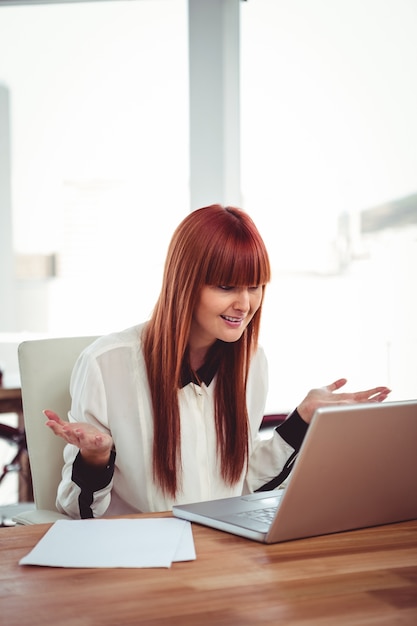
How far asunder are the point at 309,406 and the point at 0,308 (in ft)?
8.39

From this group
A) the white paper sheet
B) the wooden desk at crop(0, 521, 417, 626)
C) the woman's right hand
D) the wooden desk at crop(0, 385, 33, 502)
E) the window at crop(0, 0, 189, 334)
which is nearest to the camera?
the wooden desk at crop(0, 521, 417, 626)

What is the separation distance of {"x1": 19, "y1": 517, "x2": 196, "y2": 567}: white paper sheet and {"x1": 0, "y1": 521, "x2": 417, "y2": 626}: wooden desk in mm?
20

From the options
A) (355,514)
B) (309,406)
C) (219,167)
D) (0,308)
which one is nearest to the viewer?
(355,514)

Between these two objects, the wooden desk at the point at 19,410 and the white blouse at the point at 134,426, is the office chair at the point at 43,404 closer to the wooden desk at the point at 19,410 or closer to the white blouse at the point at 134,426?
the white blouse at the point at 134,426

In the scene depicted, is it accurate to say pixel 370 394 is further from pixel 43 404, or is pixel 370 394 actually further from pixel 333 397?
pixel 43 404

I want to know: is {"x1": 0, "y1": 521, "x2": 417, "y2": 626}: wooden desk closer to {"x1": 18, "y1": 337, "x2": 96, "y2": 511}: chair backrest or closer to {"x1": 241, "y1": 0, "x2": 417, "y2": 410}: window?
{"x1": 18, "y1": 337, "x2": 96, "y2": 511}: chair backrest

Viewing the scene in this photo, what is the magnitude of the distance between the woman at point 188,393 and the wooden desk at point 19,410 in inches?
64.0

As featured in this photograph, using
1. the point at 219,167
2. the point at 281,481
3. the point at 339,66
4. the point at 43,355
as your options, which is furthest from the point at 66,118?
the point at 281,481

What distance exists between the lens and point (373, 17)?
A: 3742 mm

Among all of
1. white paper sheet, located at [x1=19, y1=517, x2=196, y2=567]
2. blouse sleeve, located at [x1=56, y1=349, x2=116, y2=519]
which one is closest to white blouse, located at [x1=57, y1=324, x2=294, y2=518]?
blouse sleeve, located at [x1=56, y1=349, x2=116, y2=519]

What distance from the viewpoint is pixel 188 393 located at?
178 cm

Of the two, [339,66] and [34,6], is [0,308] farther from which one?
[339,66]

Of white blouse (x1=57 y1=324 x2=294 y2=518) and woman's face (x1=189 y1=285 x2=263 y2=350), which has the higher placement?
woman's face (x1=189 y1=285 x2=263 y2=350)

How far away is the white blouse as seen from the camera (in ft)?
5.60
